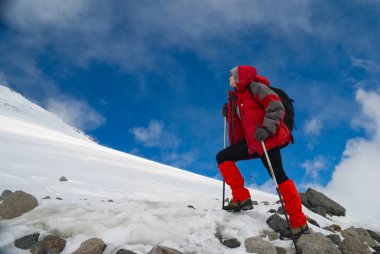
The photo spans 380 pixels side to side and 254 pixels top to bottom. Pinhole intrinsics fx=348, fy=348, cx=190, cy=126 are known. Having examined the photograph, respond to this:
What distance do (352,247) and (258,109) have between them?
289 centimetres

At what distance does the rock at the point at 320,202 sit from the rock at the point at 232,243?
13.3 feet

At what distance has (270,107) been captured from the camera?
5875mm

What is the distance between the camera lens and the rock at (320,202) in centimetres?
928

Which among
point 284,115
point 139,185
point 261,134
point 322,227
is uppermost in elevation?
point 139,185

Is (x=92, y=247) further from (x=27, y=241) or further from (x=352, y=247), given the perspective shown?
(x=352, y=247)

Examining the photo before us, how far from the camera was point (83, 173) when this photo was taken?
527 inches

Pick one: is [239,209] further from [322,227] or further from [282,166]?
[322,227]

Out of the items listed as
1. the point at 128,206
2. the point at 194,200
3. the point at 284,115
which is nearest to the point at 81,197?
the point at 128,206

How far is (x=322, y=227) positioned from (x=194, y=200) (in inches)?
159

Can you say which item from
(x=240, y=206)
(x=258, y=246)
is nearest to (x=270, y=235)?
(x=258, y=246)

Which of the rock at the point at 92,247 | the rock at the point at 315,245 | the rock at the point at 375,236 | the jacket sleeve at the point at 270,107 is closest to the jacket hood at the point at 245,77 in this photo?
the jacket sleeve at the point at 270,107

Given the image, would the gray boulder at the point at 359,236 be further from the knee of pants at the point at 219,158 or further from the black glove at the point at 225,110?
the black glove at the point at 225,110

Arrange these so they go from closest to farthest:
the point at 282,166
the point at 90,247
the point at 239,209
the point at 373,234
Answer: the point at 90,247, the point at 282,166, the point at 239,209, the point at 373,234

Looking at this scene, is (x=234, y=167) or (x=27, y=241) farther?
(x=234, y=167)
